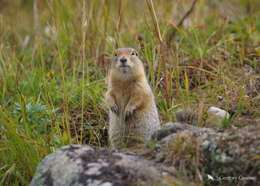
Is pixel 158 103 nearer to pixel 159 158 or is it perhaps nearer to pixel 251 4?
pixel 159 158

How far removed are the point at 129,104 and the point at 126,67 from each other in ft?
0.95

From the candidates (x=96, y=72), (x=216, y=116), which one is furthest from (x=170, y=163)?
(x=96, y=72)

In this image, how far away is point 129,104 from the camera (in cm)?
462

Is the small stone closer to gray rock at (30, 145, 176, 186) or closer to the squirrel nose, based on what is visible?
the squirrel nose

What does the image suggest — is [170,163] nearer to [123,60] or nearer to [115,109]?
[115,109]

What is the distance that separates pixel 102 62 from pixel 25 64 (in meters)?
0.83

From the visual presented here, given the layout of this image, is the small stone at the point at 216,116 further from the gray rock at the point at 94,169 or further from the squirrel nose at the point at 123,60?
the gray rock at the point at 94,169

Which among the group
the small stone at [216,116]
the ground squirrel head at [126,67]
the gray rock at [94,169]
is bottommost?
the gray rock at [94,169]

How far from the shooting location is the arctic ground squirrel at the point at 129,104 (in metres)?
4.55

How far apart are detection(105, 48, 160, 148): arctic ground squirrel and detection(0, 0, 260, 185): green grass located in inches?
10.2

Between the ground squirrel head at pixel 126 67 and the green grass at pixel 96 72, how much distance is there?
0.96 ft

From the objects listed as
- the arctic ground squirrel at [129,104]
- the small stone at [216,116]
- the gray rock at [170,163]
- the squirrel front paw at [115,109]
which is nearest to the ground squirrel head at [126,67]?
the arctic ground squirrel at [129,104]

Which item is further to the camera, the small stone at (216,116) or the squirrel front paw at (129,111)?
the squirrel front paw at (129,111)

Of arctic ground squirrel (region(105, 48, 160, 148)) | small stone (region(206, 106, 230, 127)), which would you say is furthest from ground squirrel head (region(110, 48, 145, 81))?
small stone (region(206, 106, 230, 127))
